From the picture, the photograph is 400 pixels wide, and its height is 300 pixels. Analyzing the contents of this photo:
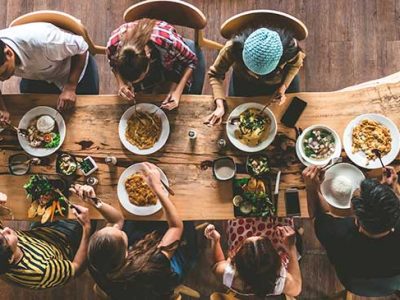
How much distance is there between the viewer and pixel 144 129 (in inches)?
95.0

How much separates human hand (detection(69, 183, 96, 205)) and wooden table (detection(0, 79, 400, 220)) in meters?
0.06

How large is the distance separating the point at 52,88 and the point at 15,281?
1.10 m

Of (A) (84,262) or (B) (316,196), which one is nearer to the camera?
(B) (316,196)

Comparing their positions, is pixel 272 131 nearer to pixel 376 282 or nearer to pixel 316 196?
pixel 316 196

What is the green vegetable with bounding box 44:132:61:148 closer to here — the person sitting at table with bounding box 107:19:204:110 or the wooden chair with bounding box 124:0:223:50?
the person sitting at table with bounding box 107:19:204:110

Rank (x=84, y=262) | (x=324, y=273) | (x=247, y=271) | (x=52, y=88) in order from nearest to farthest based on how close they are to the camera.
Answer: (x=247, y=271), (x=84, y=262), (x=52, y=88), (x=324, y=273)

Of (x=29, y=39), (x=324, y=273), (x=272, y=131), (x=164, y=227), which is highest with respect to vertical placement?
(x=29, y=39)

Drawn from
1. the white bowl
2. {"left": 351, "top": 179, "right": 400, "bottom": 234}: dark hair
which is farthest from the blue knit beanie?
{"left": 351, "top": 179, "right": 400, "bottom": 234}: dark hair

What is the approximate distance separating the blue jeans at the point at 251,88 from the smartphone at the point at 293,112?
14 cm

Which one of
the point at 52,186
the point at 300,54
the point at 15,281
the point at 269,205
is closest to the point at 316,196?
the point at 269,205

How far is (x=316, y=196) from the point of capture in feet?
7.48

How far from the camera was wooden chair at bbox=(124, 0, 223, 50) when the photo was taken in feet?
8.20

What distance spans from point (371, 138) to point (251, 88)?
68cm

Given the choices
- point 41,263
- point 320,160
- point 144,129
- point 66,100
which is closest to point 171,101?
point 144,129
